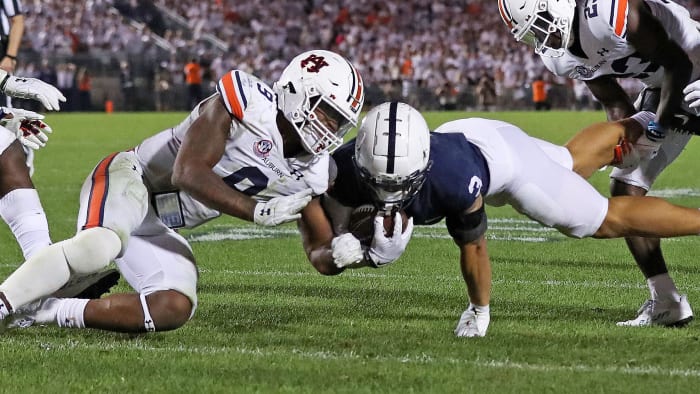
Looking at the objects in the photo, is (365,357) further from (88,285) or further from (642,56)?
(642,56)

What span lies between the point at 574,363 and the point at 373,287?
6.27 ft

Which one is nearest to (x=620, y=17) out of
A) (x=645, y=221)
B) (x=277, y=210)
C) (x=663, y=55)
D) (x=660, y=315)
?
(x=663, y=55)

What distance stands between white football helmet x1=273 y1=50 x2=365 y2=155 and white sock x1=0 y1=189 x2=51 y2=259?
1227 millimetres

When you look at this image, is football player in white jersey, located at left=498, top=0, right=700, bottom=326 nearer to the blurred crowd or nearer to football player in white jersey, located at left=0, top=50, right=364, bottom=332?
football player in white jersey, located at left=0, top=50, right=364, bottom=332

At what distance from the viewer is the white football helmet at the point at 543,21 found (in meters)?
4.68

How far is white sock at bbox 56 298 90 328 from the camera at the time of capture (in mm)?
3980

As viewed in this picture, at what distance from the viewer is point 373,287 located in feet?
18.0

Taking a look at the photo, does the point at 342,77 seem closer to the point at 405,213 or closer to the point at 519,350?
the point at 405,213

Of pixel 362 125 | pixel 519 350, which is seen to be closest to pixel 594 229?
pixel 519 350

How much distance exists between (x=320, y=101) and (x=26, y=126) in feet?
5.06

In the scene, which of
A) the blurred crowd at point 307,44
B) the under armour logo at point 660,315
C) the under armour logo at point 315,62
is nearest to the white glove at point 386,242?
the under armour logo at point 315,62

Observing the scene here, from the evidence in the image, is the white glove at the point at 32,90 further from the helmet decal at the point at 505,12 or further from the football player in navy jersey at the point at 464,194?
the helmet decal at the point at 505,12

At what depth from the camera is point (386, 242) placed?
3877 mm

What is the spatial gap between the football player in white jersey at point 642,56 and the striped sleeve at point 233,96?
1409mm
